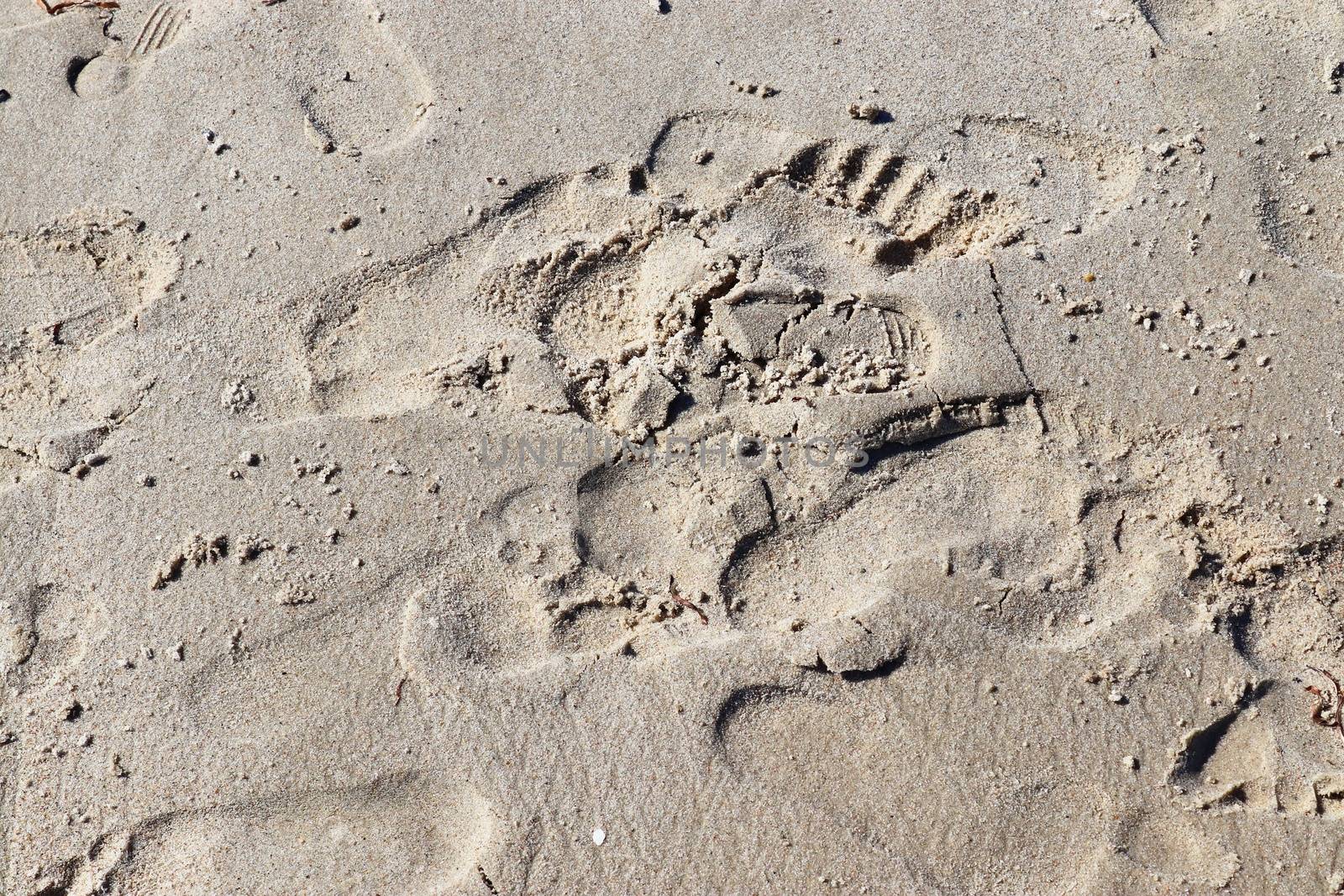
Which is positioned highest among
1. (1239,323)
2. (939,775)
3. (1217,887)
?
(1239,323)

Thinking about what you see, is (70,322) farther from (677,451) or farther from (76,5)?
(677,451)

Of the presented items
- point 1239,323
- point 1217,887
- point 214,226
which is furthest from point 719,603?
point 214,226

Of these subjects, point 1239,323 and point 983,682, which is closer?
point 983,682

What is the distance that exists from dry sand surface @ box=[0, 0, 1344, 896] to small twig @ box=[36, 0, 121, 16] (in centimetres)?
16

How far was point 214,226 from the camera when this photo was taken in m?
2.00

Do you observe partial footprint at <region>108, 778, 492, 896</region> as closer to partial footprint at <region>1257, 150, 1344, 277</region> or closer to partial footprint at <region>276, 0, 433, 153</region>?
partial footprint at <region>276, 0, 433, 153</region>

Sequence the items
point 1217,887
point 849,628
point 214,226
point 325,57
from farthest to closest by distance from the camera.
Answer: point 325,57
point 214,226
point 849,628
point 1217,887

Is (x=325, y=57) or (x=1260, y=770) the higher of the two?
(x=325, y=57)

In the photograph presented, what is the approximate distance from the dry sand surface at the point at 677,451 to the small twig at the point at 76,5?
0.51 ft

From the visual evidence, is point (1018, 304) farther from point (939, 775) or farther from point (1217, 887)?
point (1217, 887)

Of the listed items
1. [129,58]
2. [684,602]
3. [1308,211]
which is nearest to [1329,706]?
[1308,211]

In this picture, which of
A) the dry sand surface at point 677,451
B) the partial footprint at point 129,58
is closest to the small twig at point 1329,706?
the dry sand surface at point 677,451

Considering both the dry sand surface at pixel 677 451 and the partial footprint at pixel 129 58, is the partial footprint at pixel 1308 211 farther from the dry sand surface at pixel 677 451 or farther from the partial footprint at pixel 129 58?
the partial footprint at pixel 129 58

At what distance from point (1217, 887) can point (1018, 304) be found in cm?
112
